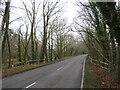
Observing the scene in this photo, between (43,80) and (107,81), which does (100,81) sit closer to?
(107,81)

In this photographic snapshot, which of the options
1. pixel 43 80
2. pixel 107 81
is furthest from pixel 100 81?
pixel 43 80

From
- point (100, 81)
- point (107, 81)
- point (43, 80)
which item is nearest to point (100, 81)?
point (100, 81)

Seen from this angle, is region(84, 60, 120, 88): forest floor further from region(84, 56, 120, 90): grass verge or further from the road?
the road

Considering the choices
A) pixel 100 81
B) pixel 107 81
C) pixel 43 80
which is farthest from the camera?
pixel 43 80

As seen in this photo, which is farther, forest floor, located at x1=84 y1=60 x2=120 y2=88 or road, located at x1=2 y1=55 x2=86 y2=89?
road, located at x1=2 y1=55 x2=86 y2=89

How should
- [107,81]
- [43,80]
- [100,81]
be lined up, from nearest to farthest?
[100,81] < [107,81] < [43,80]

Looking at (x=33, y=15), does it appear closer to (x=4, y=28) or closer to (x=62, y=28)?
(x=4, y=28)

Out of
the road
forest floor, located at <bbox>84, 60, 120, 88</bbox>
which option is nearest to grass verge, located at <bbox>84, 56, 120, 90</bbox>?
forest floor, located at <bbox>84, 60, 120, 88</bbox>

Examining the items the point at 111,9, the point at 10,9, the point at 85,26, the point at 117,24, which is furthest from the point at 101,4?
the point at 85,26

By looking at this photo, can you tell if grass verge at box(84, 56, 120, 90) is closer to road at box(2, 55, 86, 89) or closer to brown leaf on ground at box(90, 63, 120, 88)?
brown leaf on ground at box(90, 63, 120, 88)

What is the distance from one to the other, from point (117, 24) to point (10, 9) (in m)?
13.9

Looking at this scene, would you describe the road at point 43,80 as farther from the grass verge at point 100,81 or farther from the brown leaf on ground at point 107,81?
the brown leaf on ground at point 107,81

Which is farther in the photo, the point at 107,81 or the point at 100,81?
the point at 107,81

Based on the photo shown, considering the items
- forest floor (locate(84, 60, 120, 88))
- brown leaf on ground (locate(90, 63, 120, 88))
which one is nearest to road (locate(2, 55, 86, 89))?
forest floor (locate(84, 60, 120, 88))
